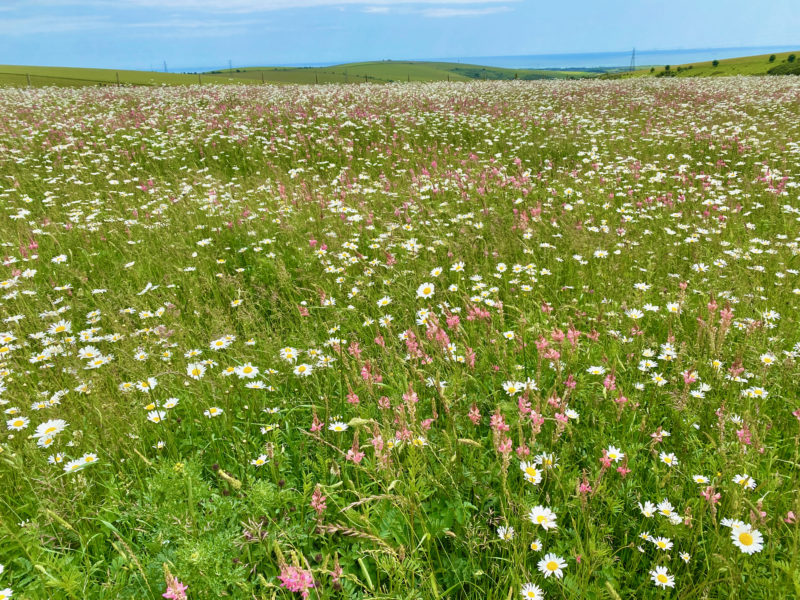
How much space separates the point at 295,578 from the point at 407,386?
1.55 meters

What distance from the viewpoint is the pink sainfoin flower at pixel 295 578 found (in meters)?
1.24

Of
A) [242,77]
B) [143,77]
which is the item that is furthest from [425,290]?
[242,77]

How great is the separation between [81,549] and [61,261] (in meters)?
4.32

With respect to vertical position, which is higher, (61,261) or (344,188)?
(344,188)

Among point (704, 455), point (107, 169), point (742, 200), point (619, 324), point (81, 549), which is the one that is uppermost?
point (107, 169)

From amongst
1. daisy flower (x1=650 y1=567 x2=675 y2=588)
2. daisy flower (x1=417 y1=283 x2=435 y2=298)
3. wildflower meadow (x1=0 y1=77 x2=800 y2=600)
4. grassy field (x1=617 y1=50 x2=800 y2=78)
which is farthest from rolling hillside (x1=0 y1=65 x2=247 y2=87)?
grassy field (x1=617 y1=50 x2=800 y2=78)

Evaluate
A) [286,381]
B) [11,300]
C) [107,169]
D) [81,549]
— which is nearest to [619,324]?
[286,381]

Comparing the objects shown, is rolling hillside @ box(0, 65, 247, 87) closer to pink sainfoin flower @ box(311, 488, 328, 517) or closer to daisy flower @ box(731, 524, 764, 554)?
pink sainfoin flower @ box(311, 488, 328, 517)

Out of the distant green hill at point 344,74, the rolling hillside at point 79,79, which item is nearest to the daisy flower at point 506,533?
the distant green hill at point 344,74

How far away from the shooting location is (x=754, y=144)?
911cm

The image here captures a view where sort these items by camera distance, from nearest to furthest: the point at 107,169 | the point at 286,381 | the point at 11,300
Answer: the point at 286,381
the point at 11,300
the point at 107,169

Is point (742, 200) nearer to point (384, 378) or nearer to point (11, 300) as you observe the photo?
point (384, 378)

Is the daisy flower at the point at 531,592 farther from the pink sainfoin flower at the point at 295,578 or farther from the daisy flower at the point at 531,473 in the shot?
the pink sainfoin flower at the point at 295,578

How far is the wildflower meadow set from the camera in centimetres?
183
